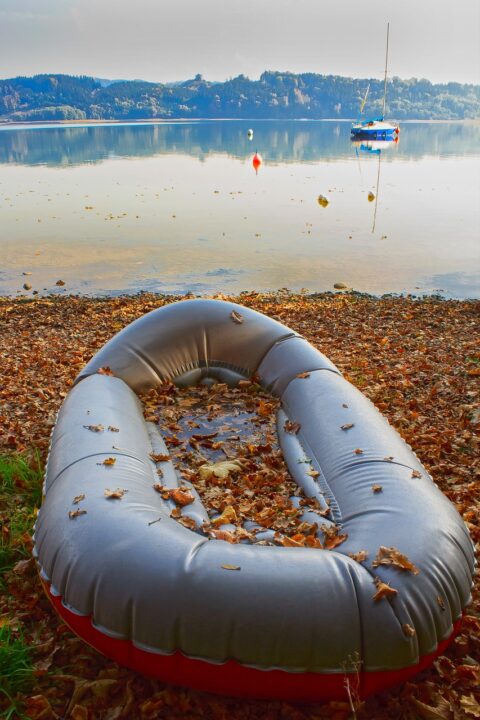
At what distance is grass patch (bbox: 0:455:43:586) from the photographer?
3.98 metres

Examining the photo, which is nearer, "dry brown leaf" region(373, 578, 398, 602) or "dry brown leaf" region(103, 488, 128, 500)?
"dry brown leaf" region(373, 578, 398, 602)

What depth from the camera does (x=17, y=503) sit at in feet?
15.1

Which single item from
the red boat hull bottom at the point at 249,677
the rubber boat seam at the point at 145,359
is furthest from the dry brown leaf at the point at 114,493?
the rubber boat seam at the point at 145,359

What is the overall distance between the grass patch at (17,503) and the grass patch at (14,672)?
32.1 inches

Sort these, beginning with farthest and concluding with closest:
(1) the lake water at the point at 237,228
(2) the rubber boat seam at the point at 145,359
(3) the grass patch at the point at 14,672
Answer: (1) the lake water at the point at 237,228 < (2) the rubber boat seam at the point at 145,359 < (3) the grass patch at the point at 14,672

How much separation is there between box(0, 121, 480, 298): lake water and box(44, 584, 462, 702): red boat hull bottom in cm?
1186

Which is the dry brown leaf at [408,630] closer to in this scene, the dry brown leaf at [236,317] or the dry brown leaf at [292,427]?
the dry brown leaf at [292,427]

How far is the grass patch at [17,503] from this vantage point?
3980 millimetres

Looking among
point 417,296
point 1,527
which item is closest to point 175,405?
point 1,527

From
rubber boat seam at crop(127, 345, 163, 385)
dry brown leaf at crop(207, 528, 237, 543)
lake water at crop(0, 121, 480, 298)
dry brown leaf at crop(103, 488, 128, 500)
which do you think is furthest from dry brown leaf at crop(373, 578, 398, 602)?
lake water at crop(0, 121, 480, 298)

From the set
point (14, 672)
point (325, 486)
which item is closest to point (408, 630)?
point (325, 486)

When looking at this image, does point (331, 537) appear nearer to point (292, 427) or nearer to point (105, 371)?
point (292, 427)

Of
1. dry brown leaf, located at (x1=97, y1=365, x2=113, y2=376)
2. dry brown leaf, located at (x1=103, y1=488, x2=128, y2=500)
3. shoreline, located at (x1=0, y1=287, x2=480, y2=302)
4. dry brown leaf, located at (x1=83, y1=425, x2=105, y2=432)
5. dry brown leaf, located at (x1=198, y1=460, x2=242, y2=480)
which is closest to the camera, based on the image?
dry brown leaf, located at (x1=103, y1=488, x2=128, y2=500)

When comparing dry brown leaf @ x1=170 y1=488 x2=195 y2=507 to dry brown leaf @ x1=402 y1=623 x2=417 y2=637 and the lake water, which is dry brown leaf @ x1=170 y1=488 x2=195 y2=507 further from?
the lake water
